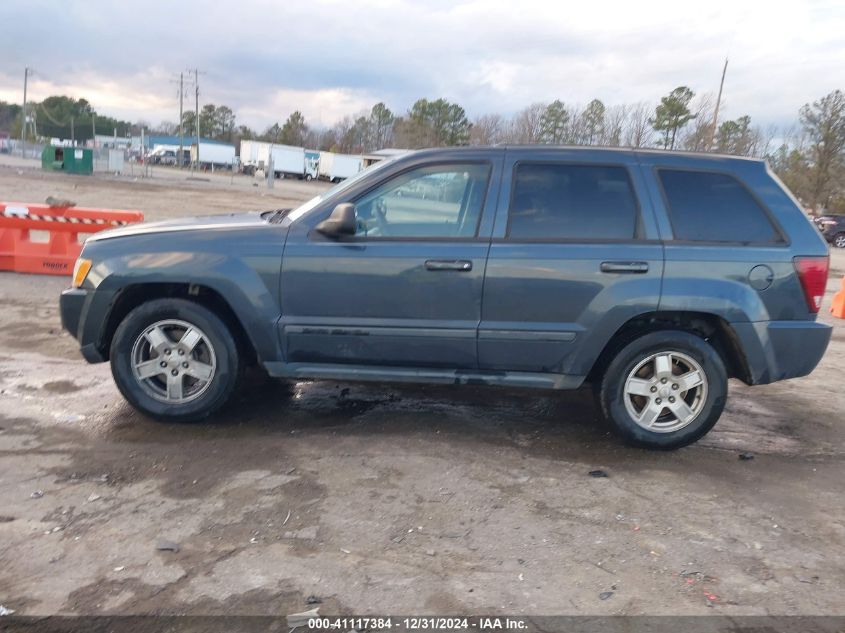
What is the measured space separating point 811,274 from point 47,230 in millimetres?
9163

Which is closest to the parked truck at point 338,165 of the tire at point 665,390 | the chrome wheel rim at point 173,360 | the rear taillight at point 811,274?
the chrome wheel rim at point 173,360

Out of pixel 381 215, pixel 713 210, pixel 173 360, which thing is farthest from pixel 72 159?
pixel 713 210

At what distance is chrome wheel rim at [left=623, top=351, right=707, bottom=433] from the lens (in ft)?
14.7

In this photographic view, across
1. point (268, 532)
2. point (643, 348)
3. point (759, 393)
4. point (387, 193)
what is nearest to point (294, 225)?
point (387, 193)

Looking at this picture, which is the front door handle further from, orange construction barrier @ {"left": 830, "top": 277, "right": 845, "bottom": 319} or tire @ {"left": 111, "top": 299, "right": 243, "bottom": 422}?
orange construction barrier @ {"left": 830, "top": 277, "right": 845, "bottom": 319}

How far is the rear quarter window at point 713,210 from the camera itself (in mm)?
4426

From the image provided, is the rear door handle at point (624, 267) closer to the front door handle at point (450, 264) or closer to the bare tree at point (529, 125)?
the front door handle at point (450, 264)

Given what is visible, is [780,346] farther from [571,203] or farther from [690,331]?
[571,203]

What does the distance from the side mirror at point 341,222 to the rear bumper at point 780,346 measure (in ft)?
8.10

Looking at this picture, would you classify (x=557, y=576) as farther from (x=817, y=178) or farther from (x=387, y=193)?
(x=817, y=178)

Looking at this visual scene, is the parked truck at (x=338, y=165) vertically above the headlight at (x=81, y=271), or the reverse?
the parked truck at (x=338, y=165)

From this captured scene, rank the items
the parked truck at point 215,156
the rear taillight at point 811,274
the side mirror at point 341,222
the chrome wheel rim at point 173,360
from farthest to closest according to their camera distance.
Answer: the parked truck at point 215,156 < the chrome wheel rim at point 173,360 < the rear taillight at point 811,274 < the side mirror at point 341,222

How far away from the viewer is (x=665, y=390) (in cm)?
453

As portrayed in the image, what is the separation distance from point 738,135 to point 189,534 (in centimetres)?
4625
